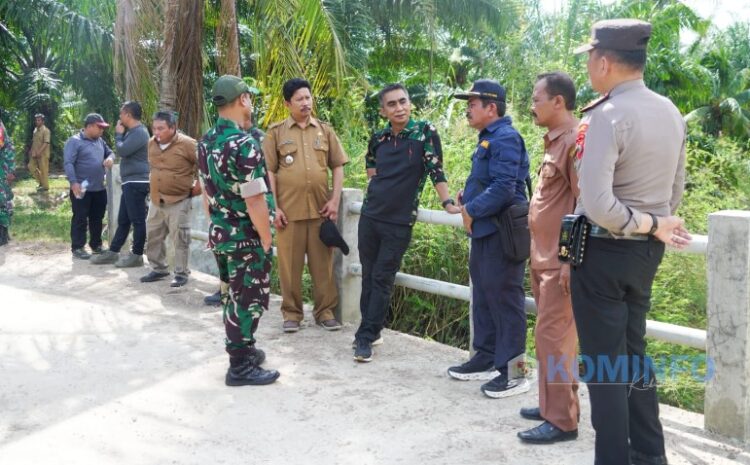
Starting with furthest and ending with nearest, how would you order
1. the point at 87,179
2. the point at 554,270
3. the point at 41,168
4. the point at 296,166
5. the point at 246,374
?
the point at 41,168 < the point at 87,179 < the point at 296,166 < the point at 246,374 < the point at 554,270

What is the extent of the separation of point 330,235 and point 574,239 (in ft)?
9.39

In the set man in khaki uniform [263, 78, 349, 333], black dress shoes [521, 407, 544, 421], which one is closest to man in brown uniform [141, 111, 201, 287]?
man in khaki uniform [263, 78, 349, 333]

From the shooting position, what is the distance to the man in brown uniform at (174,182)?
7.42 meters

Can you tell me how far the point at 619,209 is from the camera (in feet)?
A: 9.64

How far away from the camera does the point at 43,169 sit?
19.7 meters

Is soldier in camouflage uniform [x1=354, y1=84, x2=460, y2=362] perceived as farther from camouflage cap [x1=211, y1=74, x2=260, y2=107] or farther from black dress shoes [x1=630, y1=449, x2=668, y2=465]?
black dress shoes [x1=630, y1=449, x2=668, y2=465]

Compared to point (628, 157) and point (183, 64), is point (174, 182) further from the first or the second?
point (628, 157)

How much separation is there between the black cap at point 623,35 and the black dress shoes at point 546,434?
1.85 metres

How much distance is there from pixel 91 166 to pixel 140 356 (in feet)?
14.7

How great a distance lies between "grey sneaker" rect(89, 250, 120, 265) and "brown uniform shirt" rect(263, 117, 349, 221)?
12.2 ft

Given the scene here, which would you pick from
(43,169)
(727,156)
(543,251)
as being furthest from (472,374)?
(43,169)

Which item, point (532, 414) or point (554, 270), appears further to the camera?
point (532, 414)

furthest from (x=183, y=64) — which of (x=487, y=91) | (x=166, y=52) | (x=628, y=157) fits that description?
(x=628, y=157)

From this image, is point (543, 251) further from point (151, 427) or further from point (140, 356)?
point (140, 356)
